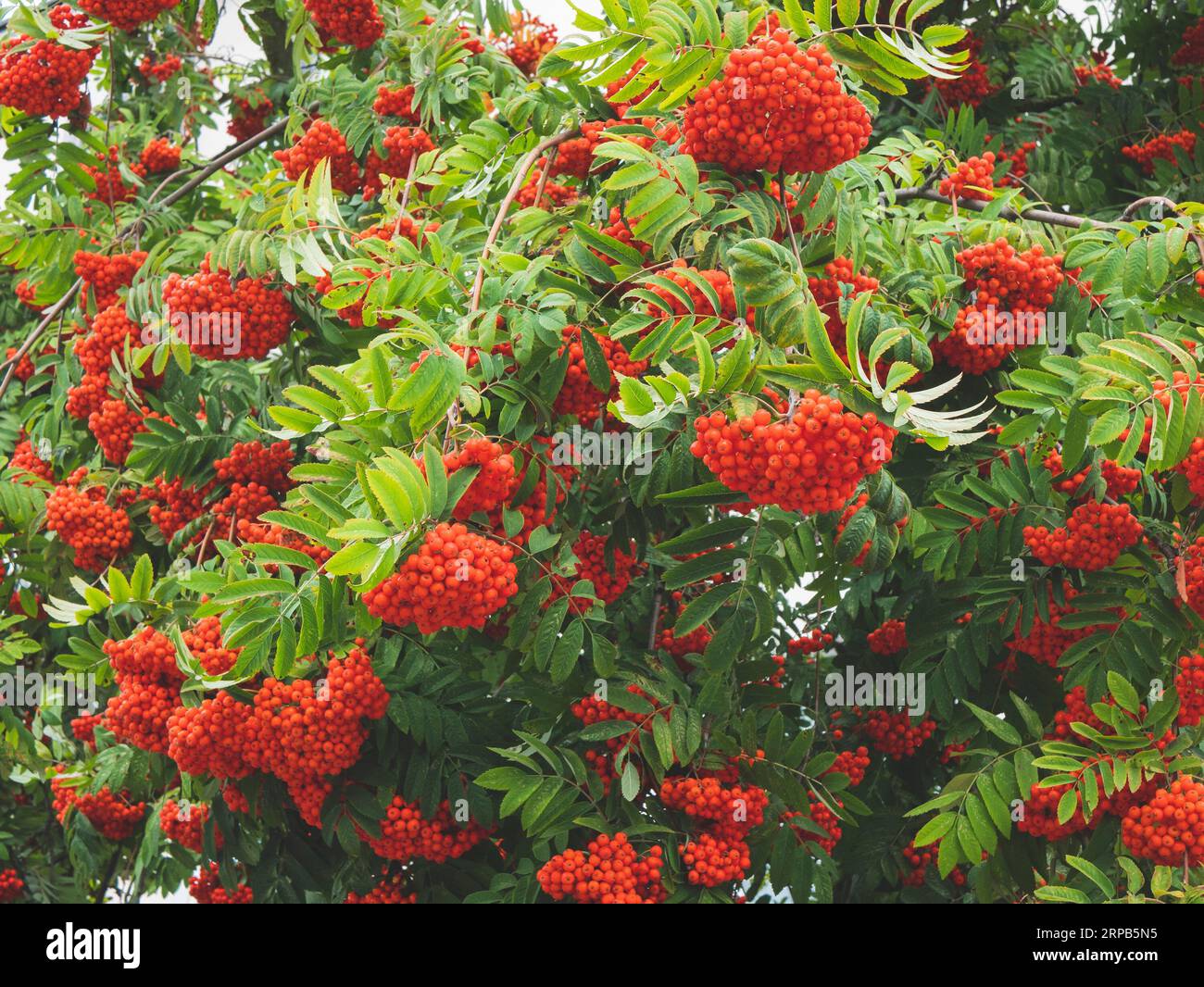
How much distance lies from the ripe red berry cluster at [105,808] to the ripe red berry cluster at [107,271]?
6.91 feet

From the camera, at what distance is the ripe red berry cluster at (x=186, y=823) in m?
5.02

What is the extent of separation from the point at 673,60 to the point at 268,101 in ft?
13.7

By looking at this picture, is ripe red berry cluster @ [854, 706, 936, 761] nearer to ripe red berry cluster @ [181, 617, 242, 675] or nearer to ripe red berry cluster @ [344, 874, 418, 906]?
ripe red berry cluster @ [344, 874, 418, 906]

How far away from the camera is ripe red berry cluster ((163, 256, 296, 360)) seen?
4.54m

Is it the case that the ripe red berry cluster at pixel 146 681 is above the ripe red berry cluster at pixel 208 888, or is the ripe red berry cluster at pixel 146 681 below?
above

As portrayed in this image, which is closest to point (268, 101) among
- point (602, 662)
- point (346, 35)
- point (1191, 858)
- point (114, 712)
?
point (346, 35)

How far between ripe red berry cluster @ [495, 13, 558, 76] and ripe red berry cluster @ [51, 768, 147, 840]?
3.92 m

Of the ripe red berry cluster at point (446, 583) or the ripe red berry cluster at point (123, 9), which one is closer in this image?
the ripe red berry cluster at point (446, 583)

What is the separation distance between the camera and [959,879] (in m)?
5.22

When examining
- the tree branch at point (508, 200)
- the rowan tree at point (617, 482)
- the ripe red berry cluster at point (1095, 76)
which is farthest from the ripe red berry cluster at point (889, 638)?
the ripe red berry cluster at point (1095, 76)

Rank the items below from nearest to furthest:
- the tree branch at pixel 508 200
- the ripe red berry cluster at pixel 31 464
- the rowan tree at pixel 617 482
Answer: the rowan tree at pixel 617 482 → the tree branch at pixel 508 200 → the ripe red berry cluster at pixel 31 464

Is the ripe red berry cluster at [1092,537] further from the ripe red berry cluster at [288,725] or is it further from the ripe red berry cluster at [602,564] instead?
the ripe red berry cluster at [288,725]

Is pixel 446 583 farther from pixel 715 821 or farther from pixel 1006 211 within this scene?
pixel 1006 211

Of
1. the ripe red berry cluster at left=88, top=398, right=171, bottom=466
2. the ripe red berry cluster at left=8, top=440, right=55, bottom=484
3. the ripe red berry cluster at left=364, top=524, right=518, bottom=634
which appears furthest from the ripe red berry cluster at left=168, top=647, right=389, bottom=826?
the ripe red berry cluster at left=8, top=440, right=55, bottom=484
